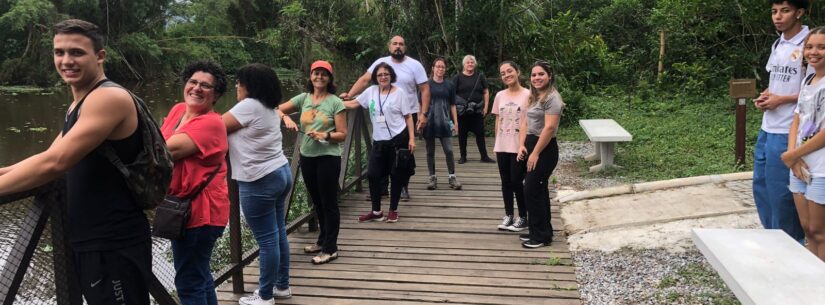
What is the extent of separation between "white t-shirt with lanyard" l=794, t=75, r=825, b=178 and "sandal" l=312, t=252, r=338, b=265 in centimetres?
288

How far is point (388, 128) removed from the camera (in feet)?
17.0

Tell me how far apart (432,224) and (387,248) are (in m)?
0.73

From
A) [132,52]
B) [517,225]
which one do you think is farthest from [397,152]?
[132,52]

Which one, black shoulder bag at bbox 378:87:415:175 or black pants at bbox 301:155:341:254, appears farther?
black shoulder bag at bbox 378:87:415:175

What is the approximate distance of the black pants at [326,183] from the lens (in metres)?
4.18

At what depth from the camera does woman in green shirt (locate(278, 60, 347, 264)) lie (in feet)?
13.4

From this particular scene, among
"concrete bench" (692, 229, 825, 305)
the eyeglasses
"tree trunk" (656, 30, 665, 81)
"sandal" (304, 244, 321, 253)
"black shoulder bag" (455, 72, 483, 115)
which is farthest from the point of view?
"tree trunk" (656, 30, 665, 81)

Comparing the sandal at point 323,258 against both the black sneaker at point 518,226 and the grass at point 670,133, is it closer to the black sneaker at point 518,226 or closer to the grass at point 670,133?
the black sneaker at point 518,226

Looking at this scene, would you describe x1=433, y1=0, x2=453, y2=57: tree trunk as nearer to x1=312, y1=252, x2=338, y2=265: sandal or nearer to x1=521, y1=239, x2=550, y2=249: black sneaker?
x1=521, y1=239, x2=550, y2=249: black sneaker

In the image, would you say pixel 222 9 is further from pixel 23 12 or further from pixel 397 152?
pixel 397 152

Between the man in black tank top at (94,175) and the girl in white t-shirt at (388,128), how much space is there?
2.99 metres

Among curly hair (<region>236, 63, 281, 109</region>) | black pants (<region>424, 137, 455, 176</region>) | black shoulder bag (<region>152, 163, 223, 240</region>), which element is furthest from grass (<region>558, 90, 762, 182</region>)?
black shoulder bag (<region>152, 163, 223, 240</region>)

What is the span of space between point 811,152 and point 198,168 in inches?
107

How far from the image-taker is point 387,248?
4.76 metres
